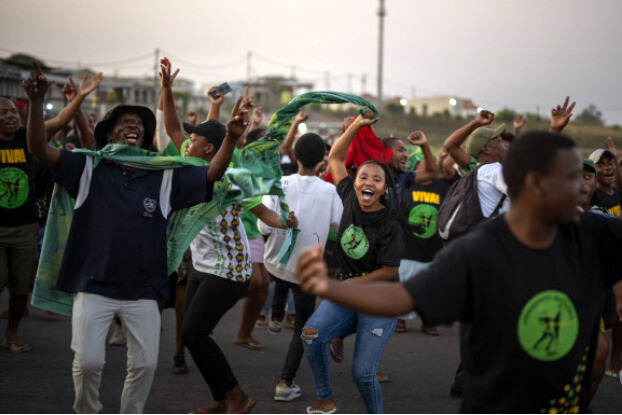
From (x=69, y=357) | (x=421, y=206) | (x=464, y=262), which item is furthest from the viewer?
(x=421, y=206)

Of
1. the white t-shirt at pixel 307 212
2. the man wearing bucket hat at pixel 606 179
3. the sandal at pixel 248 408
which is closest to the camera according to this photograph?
the sandal at pixel 248 408

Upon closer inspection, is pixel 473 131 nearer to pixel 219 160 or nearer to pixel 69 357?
pixel 219 160

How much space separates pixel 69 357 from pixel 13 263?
115cm

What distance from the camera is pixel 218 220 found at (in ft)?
18.2

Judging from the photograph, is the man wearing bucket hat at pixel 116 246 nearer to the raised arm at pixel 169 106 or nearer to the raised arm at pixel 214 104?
the raised arm at pixel 169 106

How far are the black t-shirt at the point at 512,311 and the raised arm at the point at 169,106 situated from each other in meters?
3.47

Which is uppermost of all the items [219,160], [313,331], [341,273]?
[219,160]

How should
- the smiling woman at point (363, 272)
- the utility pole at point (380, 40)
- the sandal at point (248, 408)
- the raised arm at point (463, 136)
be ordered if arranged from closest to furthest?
the smiling woman at point (363, 272) → the sandal at point (248, 408) → the raised arm at point (463, 136) → the utility pole at point (380, 40)

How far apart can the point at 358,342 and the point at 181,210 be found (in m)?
1.57

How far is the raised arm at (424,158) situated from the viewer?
278 inches

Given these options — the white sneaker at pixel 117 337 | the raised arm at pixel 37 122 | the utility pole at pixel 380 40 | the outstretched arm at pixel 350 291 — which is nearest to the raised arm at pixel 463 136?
the raised arm at pixel 37 122

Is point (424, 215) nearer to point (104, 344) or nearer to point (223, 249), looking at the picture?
point (223, 249)

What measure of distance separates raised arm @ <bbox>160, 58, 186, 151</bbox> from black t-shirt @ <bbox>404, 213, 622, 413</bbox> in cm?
347

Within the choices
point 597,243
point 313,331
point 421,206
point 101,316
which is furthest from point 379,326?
point 421,206
